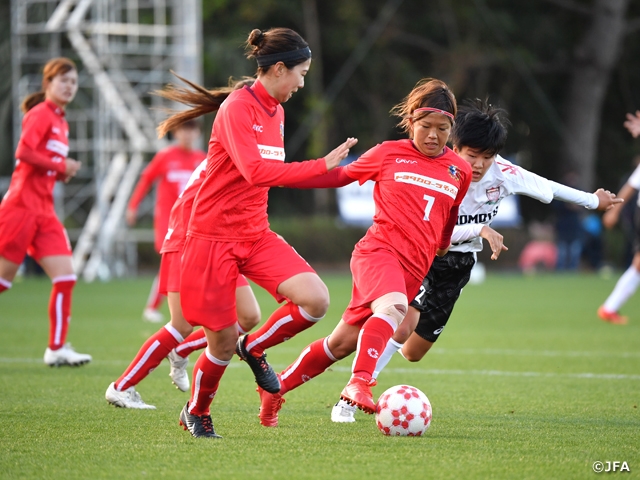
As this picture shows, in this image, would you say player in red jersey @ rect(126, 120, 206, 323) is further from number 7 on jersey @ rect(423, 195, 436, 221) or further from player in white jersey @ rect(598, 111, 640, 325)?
number 7 on jersey @ rect(423, 195, 436, 221)

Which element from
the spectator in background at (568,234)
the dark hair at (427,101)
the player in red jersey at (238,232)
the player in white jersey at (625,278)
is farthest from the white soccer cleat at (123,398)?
the spectator in background at (568,234)

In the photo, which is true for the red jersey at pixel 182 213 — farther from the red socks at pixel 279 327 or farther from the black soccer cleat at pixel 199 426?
the black soccer cleat at pixel 199 426

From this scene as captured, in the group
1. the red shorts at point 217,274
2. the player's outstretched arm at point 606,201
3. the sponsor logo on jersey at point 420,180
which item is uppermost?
the sponsor logo on jersey at point 420,180

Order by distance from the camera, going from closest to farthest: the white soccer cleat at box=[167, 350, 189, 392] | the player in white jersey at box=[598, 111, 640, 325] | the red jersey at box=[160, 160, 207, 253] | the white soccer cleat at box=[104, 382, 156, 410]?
the red jersey at box=[160, 160, 207, 253] < the white soccer cleat at box=[104, 382, 156, 410] < the white soccer cleat at box=[167, 350, 189, 392] < the player in white jersey at box=[598, 111, 640, 325]

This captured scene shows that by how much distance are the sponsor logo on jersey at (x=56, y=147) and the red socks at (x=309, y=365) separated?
3.30m

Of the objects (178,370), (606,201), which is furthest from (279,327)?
(606,201)

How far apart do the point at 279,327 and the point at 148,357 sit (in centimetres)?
100

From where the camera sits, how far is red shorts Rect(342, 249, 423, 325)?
16.8 feet

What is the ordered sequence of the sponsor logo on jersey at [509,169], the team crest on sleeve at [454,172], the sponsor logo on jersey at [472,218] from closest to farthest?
the team crest on sleeve at [454,172], the sponsor logo on jersey at [509,169], the sponsor logo on jersey at [472,218]

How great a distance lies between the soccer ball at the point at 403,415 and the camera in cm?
499

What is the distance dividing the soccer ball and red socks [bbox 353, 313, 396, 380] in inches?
9.6

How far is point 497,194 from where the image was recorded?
20.0 ft

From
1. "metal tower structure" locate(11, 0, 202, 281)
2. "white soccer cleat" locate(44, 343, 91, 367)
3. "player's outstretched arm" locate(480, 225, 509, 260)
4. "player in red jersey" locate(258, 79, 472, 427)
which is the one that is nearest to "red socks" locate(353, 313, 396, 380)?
"player in red jersey" locate(258, 79, 472, 427)

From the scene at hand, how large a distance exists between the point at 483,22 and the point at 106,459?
27.7 meters
